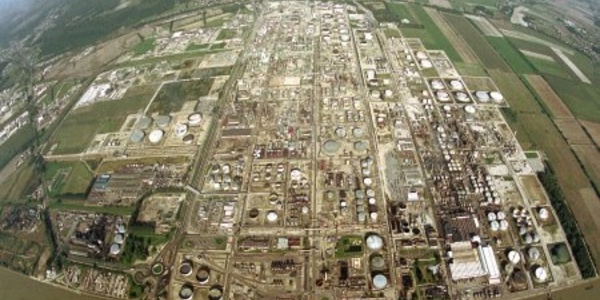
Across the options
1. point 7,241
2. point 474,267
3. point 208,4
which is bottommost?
point 7,241

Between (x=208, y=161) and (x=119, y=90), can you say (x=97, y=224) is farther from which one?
(x=119, y=90)

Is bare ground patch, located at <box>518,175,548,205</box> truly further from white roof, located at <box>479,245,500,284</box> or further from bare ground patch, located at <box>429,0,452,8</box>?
bare ground patch, located at <box>429,0,452,8</box>

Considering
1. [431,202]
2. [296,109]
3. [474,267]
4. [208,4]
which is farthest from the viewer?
[208,4]

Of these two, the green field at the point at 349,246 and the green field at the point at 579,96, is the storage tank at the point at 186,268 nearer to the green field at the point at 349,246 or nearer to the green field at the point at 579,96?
the green field at the point at 349,246

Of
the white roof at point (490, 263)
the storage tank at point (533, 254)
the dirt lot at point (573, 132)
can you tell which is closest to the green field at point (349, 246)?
the white roof at point (490, 263)

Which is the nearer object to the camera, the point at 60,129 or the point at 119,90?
the point at 60,129

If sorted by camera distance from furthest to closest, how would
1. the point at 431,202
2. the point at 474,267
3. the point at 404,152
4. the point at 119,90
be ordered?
the point at 119,90
the point at 404,152
the point at 431,202
the point at 474,267

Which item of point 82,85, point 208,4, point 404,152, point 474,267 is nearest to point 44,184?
point 82,85
